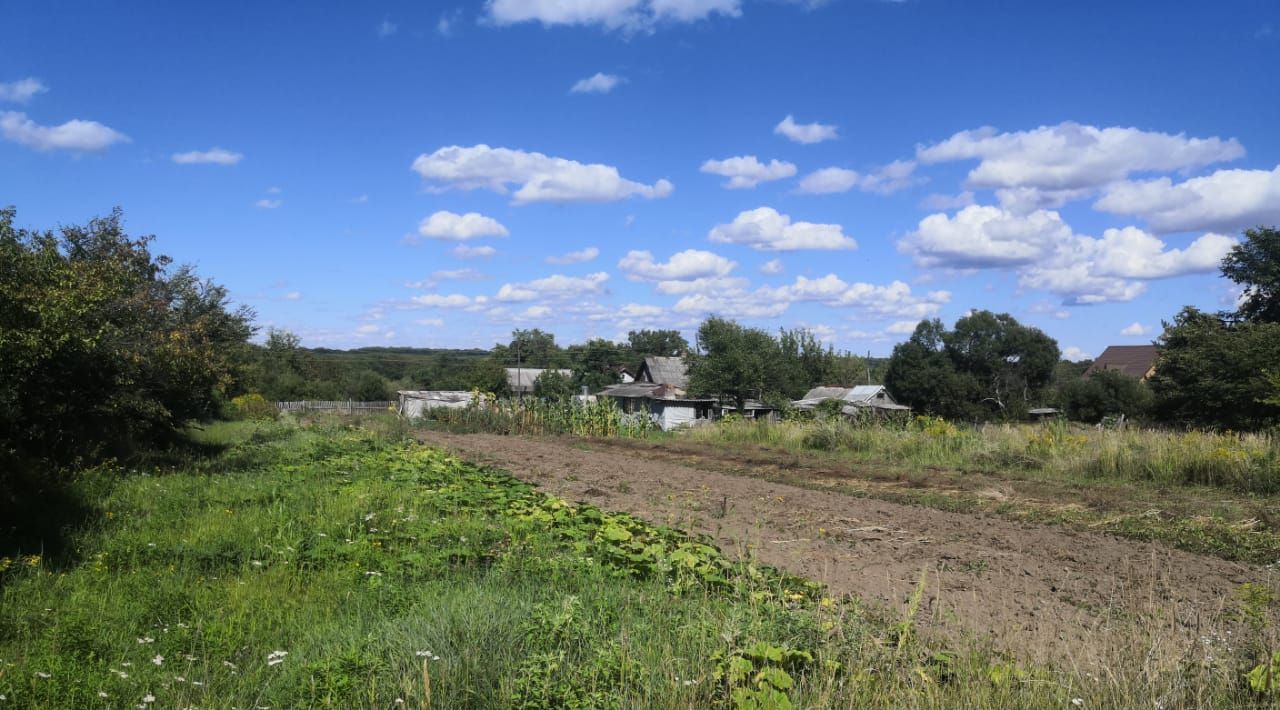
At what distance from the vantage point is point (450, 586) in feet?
19.1

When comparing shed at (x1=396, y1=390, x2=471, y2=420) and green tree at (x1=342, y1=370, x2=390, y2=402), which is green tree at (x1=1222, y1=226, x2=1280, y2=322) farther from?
green tree at (x1=342, y1=370, x2=390, y2=402)

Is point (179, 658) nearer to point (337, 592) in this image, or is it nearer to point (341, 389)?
point (337, 592)

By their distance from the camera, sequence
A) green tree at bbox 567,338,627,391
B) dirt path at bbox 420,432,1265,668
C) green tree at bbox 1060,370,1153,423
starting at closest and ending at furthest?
dirt path at bbox 420,432,1265,668 < green tree at bbox 1060,370,1153,423 < green tree at bbox 567,338,627,391

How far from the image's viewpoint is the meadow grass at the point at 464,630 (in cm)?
374

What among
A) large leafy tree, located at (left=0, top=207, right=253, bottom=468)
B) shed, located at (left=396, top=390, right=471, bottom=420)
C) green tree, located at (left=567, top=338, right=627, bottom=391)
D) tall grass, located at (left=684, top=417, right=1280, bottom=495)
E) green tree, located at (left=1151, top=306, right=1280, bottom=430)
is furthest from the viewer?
green tree, located at (left=567, top=338, right=627, bottom=391)

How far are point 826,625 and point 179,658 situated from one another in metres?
3.72

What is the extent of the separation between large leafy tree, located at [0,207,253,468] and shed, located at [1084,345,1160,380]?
6702 cm

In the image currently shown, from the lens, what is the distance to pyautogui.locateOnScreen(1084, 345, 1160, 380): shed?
6600 cm

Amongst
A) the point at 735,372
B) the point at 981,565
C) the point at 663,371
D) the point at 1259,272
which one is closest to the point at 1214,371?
the point at 1259,272

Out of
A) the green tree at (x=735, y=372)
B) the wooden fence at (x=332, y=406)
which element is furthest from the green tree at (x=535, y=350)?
the green tree at (x=735, y=372)

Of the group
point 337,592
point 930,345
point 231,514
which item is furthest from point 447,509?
point 930,345

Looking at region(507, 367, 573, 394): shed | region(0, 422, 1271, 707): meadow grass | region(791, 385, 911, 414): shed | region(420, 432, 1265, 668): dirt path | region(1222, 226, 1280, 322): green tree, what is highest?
region(1222, 226, 1280, 322): green tree

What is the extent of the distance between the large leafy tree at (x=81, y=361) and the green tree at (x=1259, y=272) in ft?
160

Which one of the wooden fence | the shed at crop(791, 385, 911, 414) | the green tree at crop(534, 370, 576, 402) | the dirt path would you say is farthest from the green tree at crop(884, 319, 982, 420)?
the dirt path
